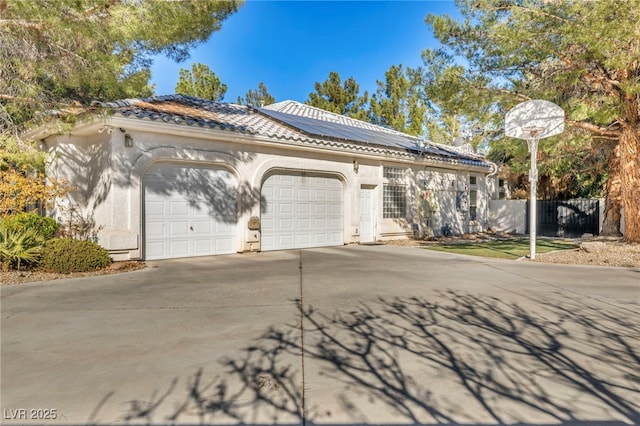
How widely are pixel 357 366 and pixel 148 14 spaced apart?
23.7ft

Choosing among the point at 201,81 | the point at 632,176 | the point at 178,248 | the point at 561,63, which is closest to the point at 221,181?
the point at 178,248

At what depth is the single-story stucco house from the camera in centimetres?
972

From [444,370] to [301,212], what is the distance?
10.3 metres

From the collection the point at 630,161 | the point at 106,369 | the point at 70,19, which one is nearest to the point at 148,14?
the point at 70,19

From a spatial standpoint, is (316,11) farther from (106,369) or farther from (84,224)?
(106,369)

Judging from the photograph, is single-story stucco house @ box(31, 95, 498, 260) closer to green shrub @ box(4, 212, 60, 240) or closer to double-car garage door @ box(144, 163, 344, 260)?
double-car garage door @ box(144, 163, 344, 260)

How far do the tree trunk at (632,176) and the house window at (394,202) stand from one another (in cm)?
749

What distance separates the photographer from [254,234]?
A: 12.0m

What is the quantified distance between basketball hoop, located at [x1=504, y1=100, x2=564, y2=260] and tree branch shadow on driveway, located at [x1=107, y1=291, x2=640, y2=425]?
6125 mm

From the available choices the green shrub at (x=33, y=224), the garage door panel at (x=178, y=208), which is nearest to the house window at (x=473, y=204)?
the garage door panel at (x=178, y=208)

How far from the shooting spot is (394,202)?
16219 mm

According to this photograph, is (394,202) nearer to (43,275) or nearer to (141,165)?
(141,165)

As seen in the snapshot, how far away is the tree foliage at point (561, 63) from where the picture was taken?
29.0 feet

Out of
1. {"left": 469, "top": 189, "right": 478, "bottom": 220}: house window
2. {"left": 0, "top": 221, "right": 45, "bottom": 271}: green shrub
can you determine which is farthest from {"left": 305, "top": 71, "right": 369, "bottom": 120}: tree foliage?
{"left": 0, "top": 221, "right": 45, "bottom": 271}: green shrub
